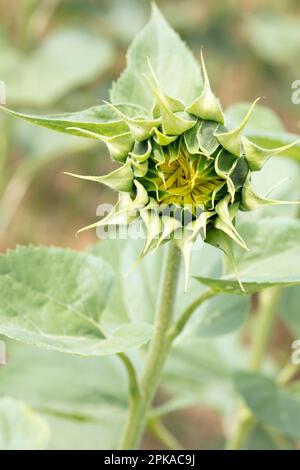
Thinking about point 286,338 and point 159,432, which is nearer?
point 159,432

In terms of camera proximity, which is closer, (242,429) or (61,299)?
(61,299)

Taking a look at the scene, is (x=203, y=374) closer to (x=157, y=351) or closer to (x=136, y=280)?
(x=136, y=280)

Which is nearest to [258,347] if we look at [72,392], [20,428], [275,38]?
[72,392]

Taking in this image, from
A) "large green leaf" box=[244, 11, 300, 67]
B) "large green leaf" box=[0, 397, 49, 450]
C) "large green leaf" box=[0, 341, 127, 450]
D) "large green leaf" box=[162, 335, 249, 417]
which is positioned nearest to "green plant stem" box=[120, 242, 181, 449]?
"large green leaf" box=[0, 397, 49, 450]

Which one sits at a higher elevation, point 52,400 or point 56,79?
point 56,79

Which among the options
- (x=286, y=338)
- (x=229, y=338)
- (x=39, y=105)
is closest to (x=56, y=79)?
(x=39, y=105)

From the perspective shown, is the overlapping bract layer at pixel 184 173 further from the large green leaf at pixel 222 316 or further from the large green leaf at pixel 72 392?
the large green leaf at pixel 72 392
